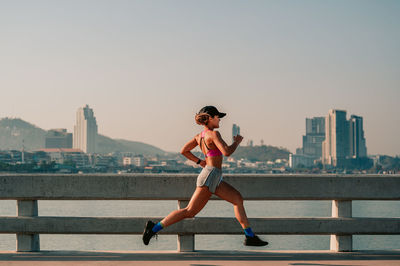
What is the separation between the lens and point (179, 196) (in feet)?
24.6

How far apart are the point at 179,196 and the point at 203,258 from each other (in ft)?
2.76

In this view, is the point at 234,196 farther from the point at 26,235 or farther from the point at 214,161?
the point at 26,235

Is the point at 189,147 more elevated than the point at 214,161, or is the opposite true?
the point at 189,147

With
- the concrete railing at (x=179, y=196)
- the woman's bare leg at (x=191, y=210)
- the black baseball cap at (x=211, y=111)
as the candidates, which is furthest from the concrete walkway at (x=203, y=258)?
the black baseball cap at (x=211, y=111)

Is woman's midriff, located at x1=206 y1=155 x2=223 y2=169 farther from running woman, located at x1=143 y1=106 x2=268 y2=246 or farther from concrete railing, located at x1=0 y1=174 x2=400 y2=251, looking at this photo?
concrete railing, located at x1=0 y1=174 x2=400 y2=251

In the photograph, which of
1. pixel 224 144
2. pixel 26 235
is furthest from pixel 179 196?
pixel 26 235

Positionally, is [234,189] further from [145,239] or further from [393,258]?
[393,258]

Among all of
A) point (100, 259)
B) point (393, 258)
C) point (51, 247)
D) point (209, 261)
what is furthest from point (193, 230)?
point (51, 247)

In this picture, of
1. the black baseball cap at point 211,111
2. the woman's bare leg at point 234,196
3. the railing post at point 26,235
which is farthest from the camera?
the railing post at point 26,235

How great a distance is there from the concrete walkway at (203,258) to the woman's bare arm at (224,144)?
1.31 m

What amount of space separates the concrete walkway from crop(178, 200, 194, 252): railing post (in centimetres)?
12

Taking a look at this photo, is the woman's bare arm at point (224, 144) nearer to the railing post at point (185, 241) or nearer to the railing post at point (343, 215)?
the railing post at point (185, 241)

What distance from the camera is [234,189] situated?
6.92m

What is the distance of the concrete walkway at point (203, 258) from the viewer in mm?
6895
